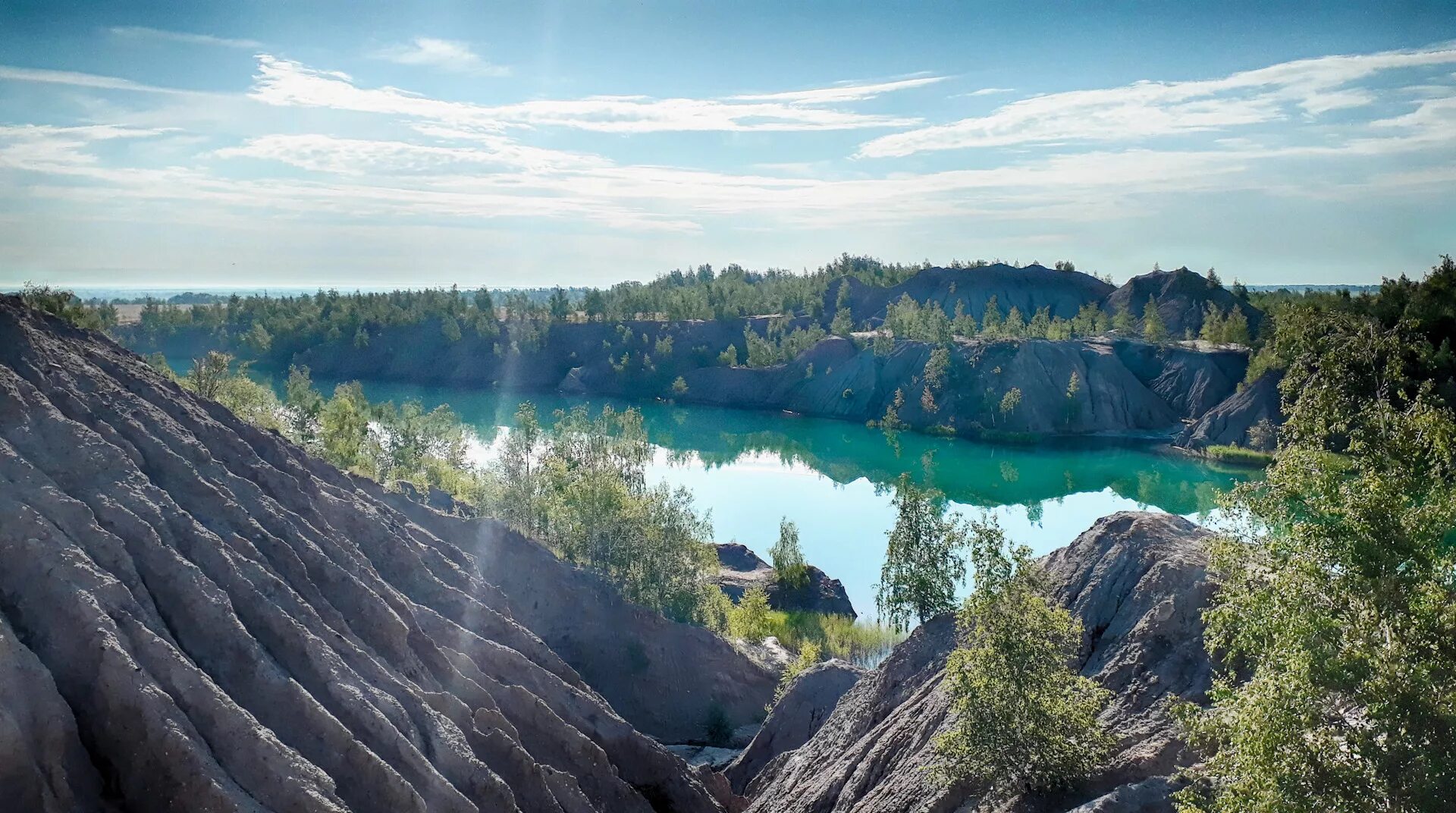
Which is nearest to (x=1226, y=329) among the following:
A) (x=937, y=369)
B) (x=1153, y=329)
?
(x=1153, y=329)

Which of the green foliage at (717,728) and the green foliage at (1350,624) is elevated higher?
the green foliage at (1350,624)

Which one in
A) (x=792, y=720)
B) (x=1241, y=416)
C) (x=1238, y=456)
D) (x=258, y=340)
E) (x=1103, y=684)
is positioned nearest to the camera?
(x=1103, y=684)

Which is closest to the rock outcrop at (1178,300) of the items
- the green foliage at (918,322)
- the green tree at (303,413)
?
the green foliage at (918,322)

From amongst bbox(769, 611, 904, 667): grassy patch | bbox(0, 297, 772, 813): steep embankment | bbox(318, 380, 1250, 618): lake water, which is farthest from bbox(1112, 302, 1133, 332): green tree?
bbox(0, 297, 772, 813): steep embankment

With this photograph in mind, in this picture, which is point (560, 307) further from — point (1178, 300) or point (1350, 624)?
point (1350, 624)

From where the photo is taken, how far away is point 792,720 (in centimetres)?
2800

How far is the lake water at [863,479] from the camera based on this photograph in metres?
68.2

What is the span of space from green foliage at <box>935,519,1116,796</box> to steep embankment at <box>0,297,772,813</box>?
23.9ft

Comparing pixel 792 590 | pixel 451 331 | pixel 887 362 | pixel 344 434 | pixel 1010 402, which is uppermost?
pixel 451 331

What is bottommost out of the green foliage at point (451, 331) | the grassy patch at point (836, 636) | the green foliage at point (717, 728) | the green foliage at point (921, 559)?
the grassy patch at point (836, 636)

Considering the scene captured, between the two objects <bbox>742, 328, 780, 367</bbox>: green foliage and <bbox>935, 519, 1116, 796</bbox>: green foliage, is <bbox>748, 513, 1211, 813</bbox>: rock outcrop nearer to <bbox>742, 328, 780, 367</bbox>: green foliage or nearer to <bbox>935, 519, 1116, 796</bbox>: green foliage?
<bbox>935, 519, 1116, 796</bbox>: green foliage

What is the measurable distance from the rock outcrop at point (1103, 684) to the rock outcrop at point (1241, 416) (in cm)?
7403

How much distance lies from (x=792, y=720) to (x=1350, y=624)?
61.6 ft

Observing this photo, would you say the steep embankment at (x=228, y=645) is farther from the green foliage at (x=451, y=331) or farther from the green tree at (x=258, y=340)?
the green tree at (x=258, y=340)
